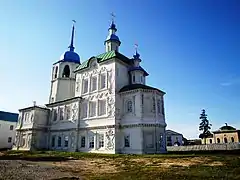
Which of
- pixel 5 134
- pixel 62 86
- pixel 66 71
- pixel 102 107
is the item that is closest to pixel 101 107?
pixel 102 107

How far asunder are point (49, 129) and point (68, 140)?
6133 millimetres

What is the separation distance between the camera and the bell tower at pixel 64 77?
40.3m

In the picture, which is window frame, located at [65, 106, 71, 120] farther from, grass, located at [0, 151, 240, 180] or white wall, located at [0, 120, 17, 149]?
white wall, located at [0, 120, 17, 149]

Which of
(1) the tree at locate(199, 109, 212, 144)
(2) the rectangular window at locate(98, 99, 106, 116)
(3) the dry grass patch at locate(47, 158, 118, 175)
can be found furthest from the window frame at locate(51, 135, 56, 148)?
(1) the tree at locate(199, 109, 212, 144)

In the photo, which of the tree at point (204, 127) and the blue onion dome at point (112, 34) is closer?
the blue onion dome at point (112, 34)

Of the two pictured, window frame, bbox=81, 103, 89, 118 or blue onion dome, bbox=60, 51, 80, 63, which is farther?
blue onion dome, bbox=60, 51, 80, 63

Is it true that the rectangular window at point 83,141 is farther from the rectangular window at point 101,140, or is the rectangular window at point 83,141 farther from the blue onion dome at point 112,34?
the blue onion dome at point 112,34

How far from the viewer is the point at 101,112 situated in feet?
99.9

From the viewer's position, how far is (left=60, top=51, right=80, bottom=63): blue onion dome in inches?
1652

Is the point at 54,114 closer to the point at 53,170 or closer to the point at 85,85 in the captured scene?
the point at 85,85

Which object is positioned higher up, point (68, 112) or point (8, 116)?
point (8, 116)

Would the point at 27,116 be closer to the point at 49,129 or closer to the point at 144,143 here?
the point at 49,129

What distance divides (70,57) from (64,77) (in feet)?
15.2

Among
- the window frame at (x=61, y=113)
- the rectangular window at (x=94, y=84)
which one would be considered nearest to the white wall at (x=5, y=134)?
the window frame at (x=61, y=113)
